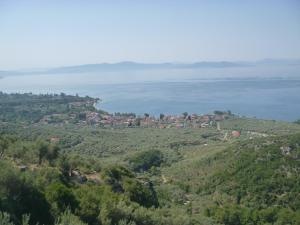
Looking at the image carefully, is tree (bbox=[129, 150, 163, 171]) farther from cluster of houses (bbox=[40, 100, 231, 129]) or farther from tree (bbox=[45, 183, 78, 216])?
cluster of houses (bbox=[40, 100, 231, 129])

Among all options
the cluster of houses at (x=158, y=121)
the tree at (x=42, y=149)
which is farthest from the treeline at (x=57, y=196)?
the cluster of houses at (x=158, y=121)

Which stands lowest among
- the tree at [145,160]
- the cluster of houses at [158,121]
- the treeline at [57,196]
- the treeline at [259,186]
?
the cluster of houses at [158,121]

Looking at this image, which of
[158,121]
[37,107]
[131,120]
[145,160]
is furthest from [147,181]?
[37,107]

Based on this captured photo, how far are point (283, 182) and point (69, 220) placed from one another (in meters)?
18.2

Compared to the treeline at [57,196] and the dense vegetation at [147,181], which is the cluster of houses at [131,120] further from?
the treeline at [57,196]

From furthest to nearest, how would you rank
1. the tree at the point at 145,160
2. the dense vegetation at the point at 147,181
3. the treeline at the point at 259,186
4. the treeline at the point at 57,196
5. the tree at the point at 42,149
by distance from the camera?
the tree at the point at 145,160 → the treeline at the point at 259,186 → the tree at the point at 42,149 → the dense vegetation at the point at 147,181 → the treeline at the point at 57,196

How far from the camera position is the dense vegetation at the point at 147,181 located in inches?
366

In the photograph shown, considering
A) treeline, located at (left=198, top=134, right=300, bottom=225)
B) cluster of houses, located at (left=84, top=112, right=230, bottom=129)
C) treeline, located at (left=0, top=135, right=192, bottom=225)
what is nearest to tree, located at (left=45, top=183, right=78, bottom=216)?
treeline, located at (left=0, top=135, right=192, bottom=225)

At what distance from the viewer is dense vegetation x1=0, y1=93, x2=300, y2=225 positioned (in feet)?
30.5

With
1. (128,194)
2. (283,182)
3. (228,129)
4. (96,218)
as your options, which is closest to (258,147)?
(283,182)

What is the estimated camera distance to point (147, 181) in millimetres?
19156

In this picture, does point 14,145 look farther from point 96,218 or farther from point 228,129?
point 228,129

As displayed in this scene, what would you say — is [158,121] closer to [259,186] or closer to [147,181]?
[259,186]

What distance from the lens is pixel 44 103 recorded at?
290ft
